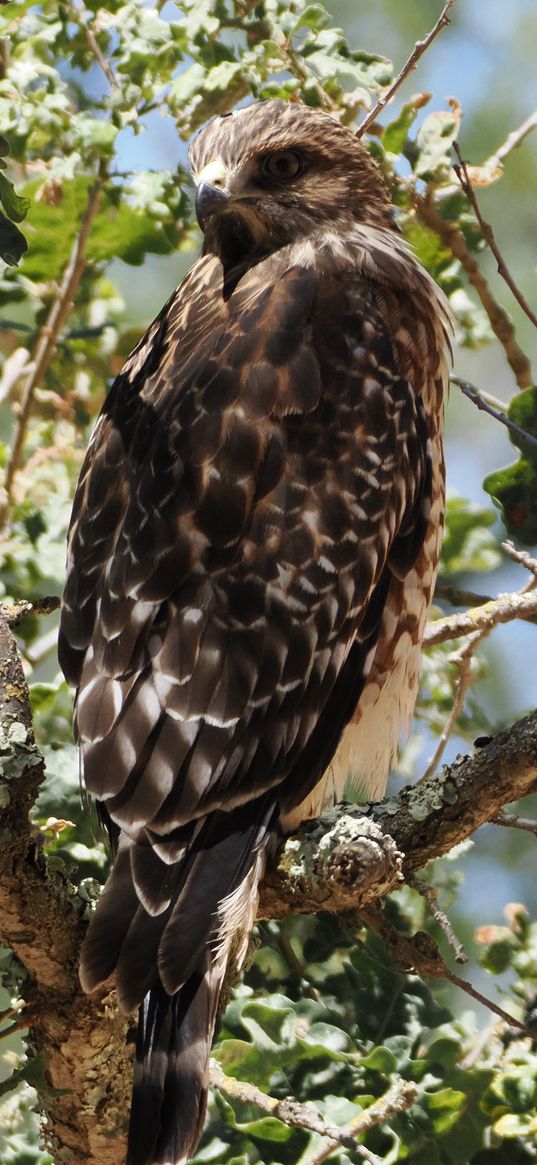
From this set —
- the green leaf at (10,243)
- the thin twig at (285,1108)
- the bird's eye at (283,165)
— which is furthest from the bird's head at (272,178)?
the thin twig at (285,1108)

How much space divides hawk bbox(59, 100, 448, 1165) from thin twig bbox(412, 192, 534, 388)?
0.22m

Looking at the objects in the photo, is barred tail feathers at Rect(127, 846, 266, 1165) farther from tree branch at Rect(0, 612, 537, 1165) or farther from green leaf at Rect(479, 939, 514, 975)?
green leaf at Rect(479, 939, 514, 975)

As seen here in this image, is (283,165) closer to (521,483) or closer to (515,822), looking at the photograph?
(521,483)

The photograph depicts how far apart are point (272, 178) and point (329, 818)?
1689mm

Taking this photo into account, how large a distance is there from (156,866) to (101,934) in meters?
0.21

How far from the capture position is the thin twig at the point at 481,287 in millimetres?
3717

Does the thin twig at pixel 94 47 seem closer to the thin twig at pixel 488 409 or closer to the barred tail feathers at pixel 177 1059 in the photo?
the thin twig at pixel 488 409

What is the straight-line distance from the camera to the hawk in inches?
101

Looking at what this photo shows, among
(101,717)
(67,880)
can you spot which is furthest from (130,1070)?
(101,717)

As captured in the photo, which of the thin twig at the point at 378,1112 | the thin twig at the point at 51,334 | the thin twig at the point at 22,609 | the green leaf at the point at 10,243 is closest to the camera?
the green leaf at the point at 10,243

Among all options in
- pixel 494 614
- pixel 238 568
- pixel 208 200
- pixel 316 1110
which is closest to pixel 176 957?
pixel 316 1110

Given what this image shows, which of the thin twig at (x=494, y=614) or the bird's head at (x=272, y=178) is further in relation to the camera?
the bird's head at (x=272, y=178)

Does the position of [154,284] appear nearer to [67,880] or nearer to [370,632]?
[370,632]

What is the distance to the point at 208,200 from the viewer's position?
3371 mm
